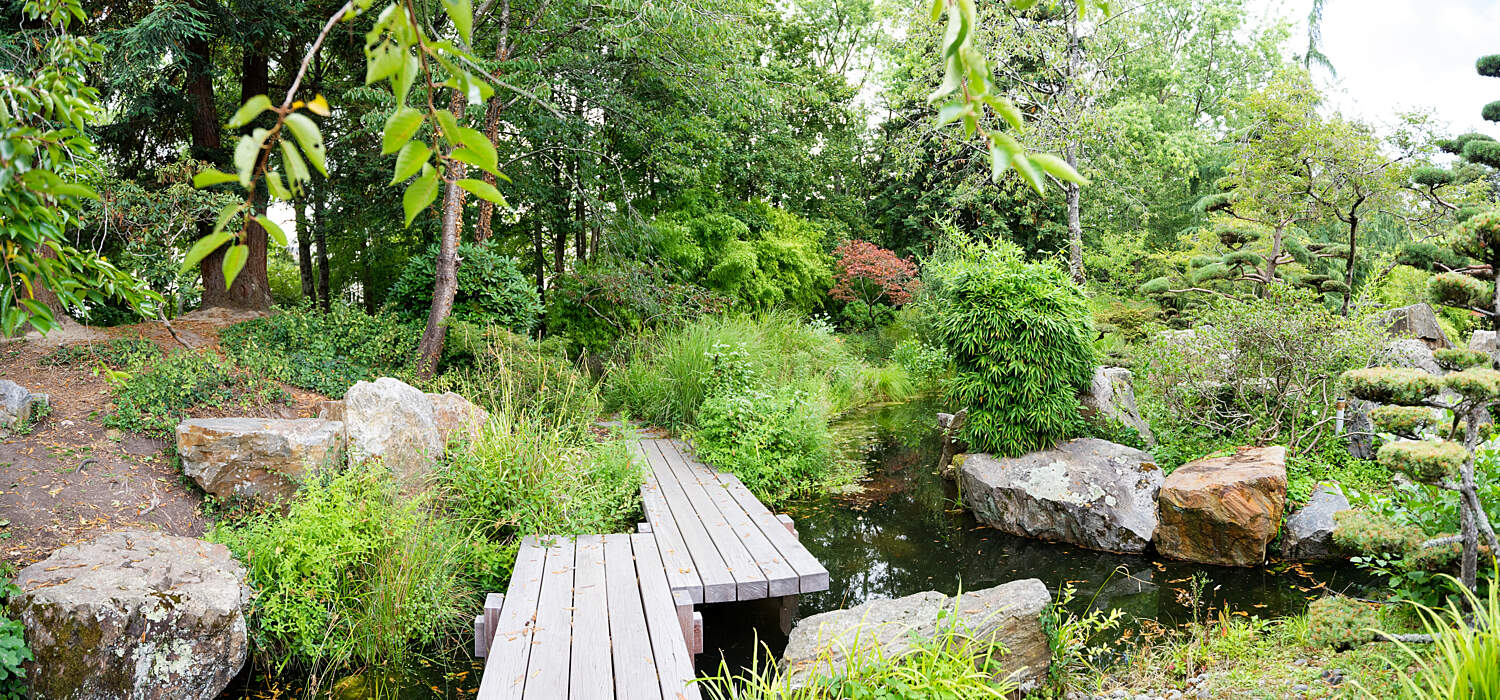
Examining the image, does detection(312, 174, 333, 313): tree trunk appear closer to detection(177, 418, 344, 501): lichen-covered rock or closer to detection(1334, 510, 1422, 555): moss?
detection(177, 418, 344, 501): lichen-covered rock

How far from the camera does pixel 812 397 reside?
743 cm

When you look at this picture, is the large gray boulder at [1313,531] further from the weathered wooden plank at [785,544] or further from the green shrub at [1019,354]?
the weathered wooden plank at [785,544]

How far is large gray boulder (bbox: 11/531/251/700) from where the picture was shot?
2.95 metres

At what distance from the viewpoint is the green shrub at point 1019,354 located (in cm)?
607

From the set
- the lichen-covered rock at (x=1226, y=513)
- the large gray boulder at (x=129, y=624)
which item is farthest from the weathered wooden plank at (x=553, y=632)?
the lichen-covered rock at (x=1226, y=513)

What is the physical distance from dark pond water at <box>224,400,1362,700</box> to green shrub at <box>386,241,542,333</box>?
12.0 feet

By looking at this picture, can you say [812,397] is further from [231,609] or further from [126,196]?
[126,196]

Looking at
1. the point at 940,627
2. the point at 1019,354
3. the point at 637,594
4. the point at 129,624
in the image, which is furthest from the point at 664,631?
the point at 1019,354

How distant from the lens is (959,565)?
16.9ft

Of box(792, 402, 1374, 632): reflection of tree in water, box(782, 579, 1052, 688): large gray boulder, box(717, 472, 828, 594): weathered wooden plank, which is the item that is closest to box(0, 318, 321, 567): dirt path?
box(717, 472, 828, 594): weathered wooden plank

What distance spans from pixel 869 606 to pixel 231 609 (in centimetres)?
273

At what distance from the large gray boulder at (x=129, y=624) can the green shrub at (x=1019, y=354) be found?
5.07 metres

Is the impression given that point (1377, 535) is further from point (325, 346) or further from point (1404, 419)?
point (325, 346)

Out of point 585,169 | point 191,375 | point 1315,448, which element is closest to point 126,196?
point 191,375
